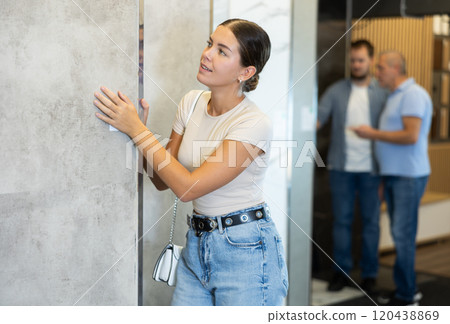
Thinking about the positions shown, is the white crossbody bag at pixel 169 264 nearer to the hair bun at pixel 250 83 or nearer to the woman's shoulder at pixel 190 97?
the woman's shoulder at pixel 190 97

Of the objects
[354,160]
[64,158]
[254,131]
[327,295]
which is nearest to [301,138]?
[354,160]

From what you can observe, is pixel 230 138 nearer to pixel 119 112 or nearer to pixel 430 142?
pixel 119 112

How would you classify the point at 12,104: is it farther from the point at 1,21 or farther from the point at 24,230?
the point at 24,230

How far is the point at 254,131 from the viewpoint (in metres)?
1.36

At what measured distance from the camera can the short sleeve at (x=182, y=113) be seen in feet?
4.89

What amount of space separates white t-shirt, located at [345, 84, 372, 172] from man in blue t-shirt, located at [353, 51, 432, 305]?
0.07 m

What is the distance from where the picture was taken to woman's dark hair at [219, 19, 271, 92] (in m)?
1.37

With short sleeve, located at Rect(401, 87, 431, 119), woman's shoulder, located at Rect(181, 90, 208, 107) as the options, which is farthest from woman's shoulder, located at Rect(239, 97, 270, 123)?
short sleeve, located at Rect(401, 87, 431, 119)

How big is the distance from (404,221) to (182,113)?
1632 mm

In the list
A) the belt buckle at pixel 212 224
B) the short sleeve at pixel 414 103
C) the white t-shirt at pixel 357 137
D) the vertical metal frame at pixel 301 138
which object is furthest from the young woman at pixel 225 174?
the white t-shirt at pixel 357 137

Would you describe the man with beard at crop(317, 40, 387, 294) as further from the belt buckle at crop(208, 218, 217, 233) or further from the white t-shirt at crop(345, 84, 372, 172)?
the belt buckle at crop(208, 218, 217, 233)

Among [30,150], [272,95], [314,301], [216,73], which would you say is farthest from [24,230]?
[314,301]

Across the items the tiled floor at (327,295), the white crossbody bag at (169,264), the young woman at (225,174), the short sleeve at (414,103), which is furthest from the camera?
the tiled floor at (327,295)
